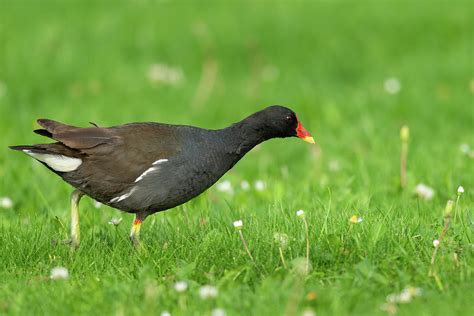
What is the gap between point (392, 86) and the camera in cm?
1114

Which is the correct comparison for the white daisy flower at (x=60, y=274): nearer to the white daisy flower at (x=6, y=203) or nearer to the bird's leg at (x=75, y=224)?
the bird's leg at (x=75, y=224)

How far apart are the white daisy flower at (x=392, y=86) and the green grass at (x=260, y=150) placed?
0.08 metres

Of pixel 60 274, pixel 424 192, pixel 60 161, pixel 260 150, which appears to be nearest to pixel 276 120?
pixel 60 161

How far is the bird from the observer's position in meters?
5.73

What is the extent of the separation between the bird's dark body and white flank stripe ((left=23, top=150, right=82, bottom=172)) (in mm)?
24

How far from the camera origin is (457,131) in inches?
384

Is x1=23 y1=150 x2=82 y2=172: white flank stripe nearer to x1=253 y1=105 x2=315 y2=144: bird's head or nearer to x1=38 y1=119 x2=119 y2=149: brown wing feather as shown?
x1=38 y1=119 x2=119 y2=149: brown wing feather

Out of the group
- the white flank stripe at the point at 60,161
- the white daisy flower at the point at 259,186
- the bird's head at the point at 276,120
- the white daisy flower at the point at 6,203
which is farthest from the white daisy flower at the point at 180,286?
the white daisy flower at the point at 6,203

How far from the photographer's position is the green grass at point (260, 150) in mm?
4750

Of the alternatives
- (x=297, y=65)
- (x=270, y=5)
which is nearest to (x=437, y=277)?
(x=297, y=65)

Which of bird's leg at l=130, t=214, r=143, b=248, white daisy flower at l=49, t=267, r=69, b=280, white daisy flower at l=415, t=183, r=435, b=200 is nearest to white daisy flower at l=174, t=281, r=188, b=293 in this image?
white daisy flower at l=49, t=267, r=69, b=280

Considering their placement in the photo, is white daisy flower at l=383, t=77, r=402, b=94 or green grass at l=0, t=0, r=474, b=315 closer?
green grass at l=0, t=0, r=474, b=315

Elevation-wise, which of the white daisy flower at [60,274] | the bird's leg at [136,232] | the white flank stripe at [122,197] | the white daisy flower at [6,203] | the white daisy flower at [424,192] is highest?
the white flank stripe at [122,197]

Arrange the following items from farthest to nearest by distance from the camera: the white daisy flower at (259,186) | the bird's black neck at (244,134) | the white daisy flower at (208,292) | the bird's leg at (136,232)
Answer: the white daisy flower at (259,186) → the bird's black neck at (244,134) → the bird's leg at (136,232) → the white daisy flower at (208,292)
